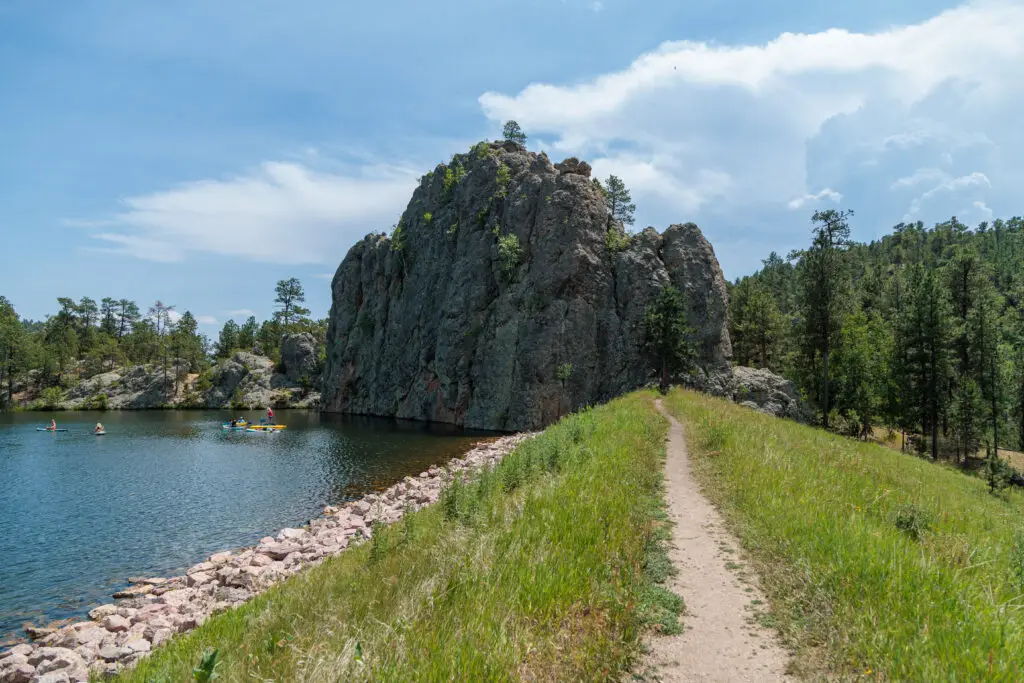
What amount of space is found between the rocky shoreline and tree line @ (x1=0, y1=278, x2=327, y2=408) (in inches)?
4355

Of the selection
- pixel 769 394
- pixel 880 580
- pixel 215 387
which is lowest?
pixel 215 387

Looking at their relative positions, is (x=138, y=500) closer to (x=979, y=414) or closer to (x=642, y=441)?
(x=642, y=441)

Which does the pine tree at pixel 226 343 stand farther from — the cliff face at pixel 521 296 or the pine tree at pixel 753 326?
the pine tree at pixel 753 326

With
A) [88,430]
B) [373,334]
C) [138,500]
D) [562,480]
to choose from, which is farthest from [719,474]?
[373,334]

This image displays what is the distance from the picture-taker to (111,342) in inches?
4769

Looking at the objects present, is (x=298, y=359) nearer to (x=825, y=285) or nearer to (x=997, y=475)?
(x=825, y=285)

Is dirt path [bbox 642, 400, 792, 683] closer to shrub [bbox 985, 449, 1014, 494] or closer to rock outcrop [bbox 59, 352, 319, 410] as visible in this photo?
shrub [bbox 985, 449, 1014, 494]

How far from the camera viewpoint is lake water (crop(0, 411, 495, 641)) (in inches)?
707

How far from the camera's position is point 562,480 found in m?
10.3

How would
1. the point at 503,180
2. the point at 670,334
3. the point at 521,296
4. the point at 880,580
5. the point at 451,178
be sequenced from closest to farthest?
1. the point at 880,580
2. the point at 670,334
3. the point at 521,296
4. the point at 503,180
5. the point at 451,178

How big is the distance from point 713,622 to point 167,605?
51.8ft

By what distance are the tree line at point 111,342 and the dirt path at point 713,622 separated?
125 metres

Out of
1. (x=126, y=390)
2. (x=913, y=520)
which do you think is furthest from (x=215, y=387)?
(x=913, y=520)

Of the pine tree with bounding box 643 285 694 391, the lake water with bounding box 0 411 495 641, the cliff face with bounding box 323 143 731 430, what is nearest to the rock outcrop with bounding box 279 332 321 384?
the cliff face with bounding box 323 143 731 430
